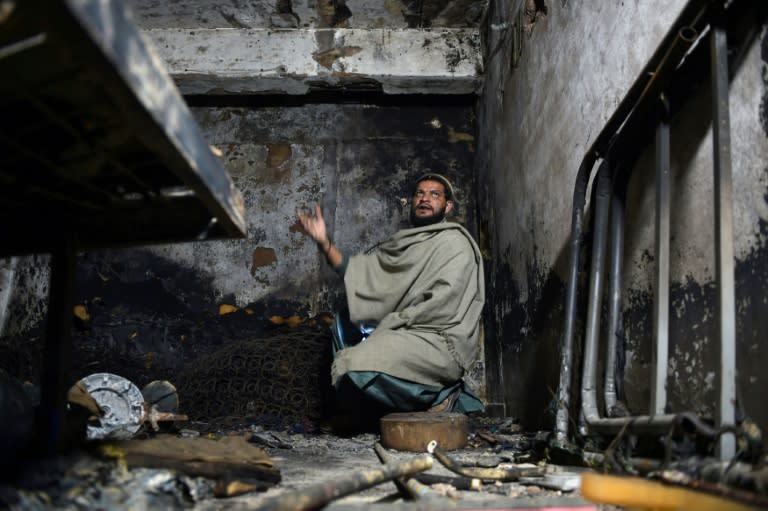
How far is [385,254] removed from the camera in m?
4.28

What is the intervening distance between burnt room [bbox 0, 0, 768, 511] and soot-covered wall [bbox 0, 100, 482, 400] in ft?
0.08

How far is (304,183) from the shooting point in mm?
5477

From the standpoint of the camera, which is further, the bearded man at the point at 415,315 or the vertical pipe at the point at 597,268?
the bearded man at the point at 415,315

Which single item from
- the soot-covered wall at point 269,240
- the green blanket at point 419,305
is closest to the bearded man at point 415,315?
the green blanket at point 419,305

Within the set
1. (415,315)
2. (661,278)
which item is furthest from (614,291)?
(415,315)

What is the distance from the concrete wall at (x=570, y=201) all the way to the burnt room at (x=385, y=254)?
0.04 feet

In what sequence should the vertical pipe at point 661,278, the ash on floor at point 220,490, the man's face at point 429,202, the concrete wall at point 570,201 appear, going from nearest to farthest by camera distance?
1. the ash on floor at point 220,490
2. the concrete wall at point 570,201
3. the vertical pipe at point 661,278
4. the man's face at point 429,202

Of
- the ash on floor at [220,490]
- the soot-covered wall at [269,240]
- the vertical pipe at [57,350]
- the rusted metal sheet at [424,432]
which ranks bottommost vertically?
the rusted metal sheet at [424,432]

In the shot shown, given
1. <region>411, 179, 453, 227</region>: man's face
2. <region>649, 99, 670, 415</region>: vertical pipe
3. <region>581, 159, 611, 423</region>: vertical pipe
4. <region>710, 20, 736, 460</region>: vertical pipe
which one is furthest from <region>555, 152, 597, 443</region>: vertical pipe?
<region>411, 179, 453, 227</region>: man's face

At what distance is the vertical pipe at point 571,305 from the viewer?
2.31m

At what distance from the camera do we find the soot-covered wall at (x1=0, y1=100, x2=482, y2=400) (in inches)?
202

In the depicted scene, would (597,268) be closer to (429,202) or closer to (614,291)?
(614,291)

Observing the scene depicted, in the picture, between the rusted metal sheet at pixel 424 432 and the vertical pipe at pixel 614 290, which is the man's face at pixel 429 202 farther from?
the vertical pipe at pixel 614 290

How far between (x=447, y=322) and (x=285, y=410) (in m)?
1.36
